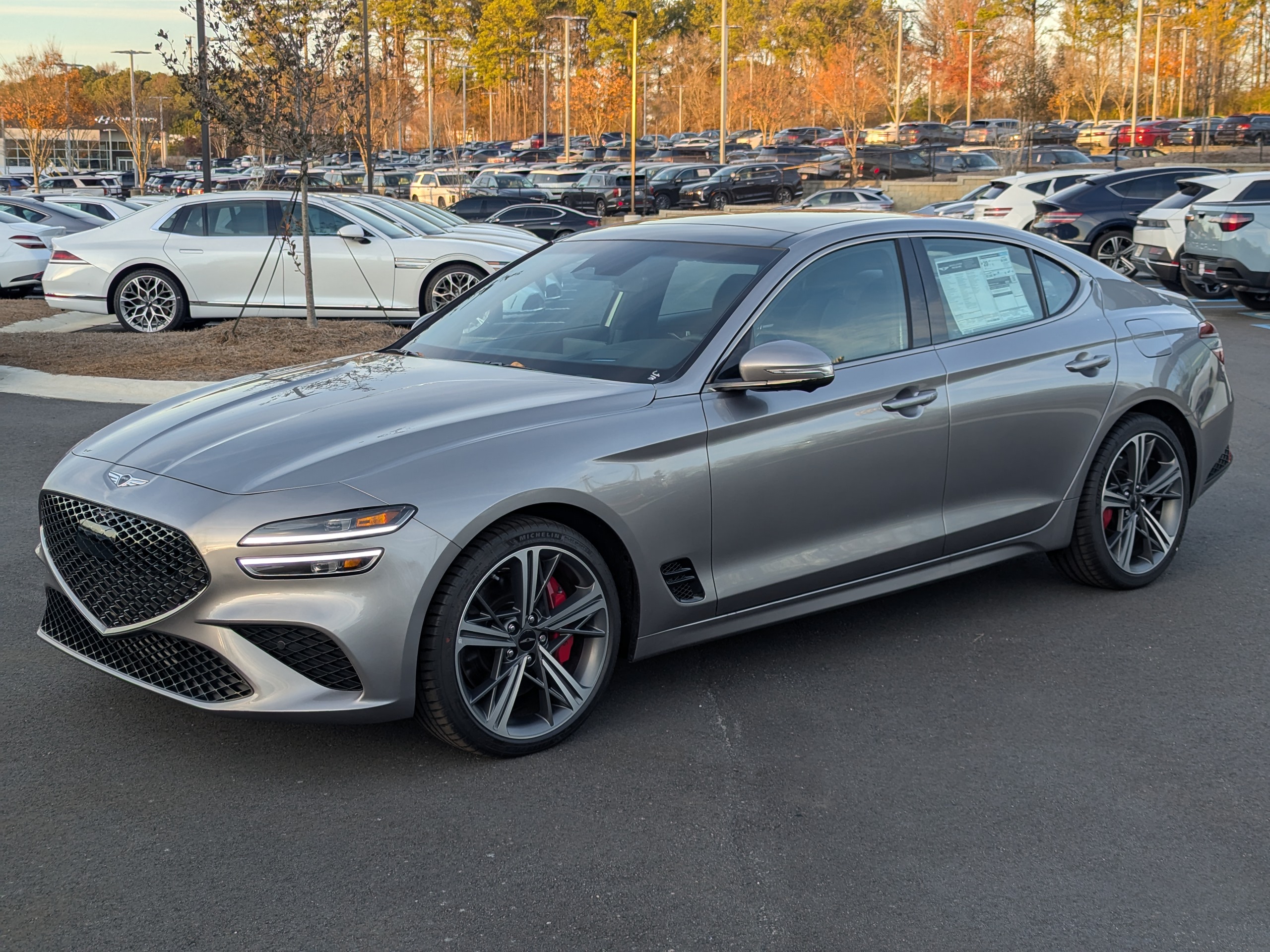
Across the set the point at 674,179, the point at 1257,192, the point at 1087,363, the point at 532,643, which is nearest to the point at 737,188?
the point at 674,179

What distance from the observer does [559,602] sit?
13.5ft

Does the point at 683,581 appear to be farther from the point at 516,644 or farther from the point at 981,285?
the point at 981,285

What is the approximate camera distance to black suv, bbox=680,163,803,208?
146 ft

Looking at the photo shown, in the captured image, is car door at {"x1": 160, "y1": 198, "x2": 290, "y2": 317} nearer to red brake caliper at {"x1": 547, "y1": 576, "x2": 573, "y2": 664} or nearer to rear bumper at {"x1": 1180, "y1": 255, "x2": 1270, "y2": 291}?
rear bumper at {"x1": 1180, "y1": 255, "x2": 1270, "y2": 291}

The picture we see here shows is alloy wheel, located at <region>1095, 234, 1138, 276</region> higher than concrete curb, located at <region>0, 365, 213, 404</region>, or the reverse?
alloy wheel, located at <region>1095, 234, 1138, 276</region>

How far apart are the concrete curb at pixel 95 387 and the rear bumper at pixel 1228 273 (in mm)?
11852

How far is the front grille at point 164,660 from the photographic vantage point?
3.71 m

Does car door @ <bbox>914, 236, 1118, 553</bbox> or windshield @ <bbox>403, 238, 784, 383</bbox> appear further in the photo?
car door @ <bbox>914, 236, 1118, 553</bbox>

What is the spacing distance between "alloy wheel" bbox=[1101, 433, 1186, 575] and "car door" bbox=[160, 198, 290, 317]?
10.9 meters

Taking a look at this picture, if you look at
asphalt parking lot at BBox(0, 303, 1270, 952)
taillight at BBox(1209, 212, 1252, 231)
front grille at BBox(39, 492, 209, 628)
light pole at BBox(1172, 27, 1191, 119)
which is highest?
light pole at BBox(1172, 27, 1191, 119)

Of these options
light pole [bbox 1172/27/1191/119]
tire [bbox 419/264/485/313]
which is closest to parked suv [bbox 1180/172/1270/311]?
tire [bbox 419/264/485/313]

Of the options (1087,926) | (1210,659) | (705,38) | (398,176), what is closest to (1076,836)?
(1087,926)

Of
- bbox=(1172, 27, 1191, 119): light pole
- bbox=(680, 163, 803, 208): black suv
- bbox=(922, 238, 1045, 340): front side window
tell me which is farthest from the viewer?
bbox=(1172, 27, 1191, 119): light pole

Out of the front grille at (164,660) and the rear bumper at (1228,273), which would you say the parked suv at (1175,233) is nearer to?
the rear bumper at (1228,273)
